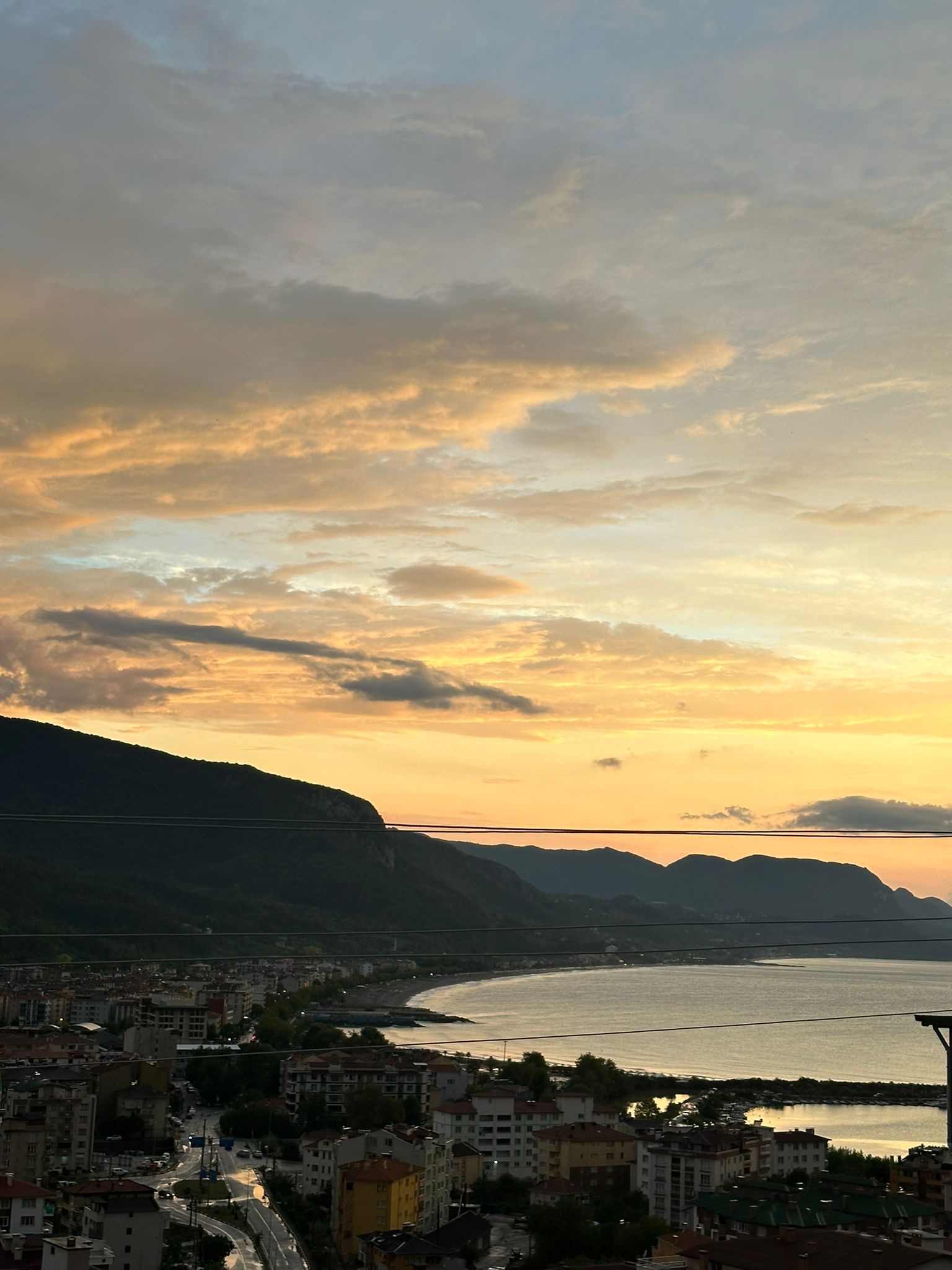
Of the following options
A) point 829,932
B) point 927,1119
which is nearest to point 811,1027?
point 927,1119

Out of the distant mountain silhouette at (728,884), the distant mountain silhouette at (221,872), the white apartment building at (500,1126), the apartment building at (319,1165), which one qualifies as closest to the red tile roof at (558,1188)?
the white apartment building at (500,1126)

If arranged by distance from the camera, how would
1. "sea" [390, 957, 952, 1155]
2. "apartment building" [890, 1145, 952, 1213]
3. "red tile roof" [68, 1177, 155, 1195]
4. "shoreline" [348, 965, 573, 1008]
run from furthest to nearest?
"shoreline" [348, 965, 573, 1008]
"sea" [390, 957, 952, 1155]
"apartment building" [890, 1145, 952, 1213]
"red tile roof" [68, 1177, 155, 1195]

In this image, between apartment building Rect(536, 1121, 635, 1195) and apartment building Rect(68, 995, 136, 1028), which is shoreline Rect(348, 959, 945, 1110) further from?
apartment building Rect(536, 1121, 635, 1195)

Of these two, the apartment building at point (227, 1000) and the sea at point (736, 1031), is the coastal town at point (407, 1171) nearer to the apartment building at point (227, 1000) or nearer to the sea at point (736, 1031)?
the sea at point (736, 1031)

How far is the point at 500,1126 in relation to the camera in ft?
51.6

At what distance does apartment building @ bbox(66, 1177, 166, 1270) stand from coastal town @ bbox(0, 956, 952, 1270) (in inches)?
0.5

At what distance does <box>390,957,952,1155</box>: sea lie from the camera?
21672mm

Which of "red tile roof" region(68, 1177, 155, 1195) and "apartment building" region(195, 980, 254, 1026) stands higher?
"red tile roof" region(68, 1177, 155, 1195)

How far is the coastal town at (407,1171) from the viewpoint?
975 centimetres

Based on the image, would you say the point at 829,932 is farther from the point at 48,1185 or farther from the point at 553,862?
the point at 48,1185

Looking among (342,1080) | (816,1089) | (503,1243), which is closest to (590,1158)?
(503,1243)

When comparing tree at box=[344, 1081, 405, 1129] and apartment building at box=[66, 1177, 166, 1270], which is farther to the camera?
tree at box=[344, 1081, 405, 1129]

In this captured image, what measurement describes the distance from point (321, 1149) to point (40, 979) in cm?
2662

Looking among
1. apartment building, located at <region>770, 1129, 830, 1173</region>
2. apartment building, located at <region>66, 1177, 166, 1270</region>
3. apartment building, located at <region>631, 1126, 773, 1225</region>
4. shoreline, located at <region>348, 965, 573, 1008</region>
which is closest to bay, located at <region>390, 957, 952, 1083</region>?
shoreline, located at <region>348, 965, 573, 1008</region>
